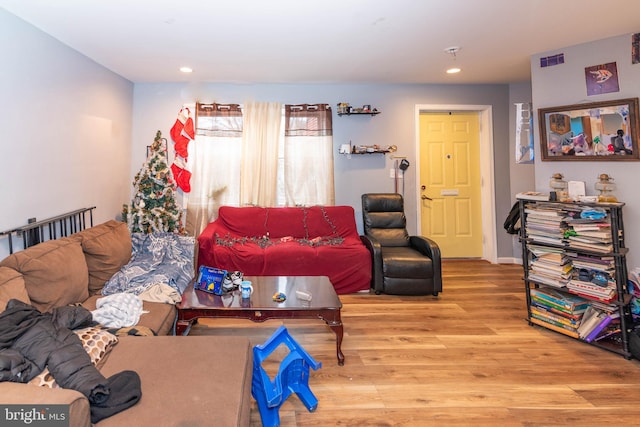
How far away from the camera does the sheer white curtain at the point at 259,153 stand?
177 inches

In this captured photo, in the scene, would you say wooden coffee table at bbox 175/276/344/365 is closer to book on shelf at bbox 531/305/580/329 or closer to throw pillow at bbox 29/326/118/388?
throw pillow at bbox 29/326/118/388

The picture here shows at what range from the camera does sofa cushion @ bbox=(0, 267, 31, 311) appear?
5.46 ft

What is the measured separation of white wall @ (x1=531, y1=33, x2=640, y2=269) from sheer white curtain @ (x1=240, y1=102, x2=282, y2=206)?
2.95 metres

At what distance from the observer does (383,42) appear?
313 centimetres

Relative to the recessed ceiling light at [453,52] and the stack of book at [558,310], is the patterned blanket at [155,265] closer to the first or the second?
the stack of book at [558,310]

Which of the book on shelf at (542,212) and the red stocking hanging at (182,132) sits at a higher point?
the red stocking hanging at (182,132)

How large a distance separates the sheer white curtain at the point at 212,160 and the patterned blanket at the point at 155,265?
970 mm

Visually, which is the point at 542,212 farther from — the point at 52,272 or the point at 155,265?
the point at 52,272

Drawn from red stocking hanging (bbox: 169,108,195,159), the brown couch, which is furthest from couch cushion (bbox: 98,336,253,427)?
red stocking hanging (bbox: 169,108,195,159)

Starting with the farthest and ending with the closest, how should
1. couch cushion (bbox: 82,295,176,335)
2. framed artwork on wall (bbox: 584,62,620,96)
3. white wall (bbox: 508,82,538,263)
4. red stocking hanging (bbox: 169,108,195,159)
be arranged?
white wall (bbox: 508,82,538,263)
red stocking hanging (bbox: 169,108,195,159)
framed artwork on wall (bbox: 584,62,620,96)
couch cushion (bbox: 82,295,176,335)

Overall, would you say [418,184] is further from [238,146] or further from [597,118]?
[238,146]

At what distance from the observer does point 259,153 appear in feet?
14.7

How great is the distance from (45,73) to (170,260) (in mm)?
1797

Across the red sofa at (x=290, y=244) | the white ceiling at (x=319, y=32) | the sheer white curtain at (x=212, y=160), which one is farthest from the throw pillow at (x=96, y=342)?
the sheer white curtain at (x=212, y=160)
